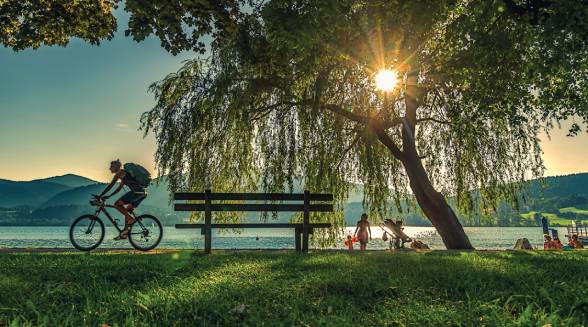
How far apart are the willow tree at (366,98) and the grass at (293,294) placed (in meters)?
5.51

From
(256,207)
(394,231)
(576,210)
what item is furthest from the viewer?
(576,210)

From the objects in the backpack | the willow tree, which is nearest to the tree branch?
the willow tree

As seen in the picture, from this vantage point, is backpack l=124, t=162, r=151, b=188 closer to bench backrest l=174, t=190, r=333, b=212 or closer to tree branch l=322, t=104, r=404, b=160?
bench backrest l=174, t=190, r=333, b=212

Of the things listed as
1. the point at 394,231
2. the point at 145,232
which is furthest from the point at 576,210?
the point at 145,232

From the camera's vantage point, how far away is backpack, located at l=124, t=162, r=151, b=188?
9.81m

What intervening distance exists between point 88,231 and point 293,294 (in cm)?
807

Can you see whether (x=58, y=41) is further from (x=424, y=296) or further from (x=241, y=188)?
(x=424, y=296)

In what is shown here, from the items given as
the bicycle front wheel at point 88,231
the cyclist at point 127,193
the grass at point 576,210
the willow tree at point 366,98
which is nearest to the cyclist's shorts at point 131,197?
the cyclist at point 127,193

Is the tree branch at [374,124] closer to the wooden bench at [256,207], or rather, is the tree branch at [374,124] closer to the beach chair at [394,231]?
the beach chair at [394,231]

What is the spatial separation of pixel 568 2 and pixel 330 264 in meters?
6.82

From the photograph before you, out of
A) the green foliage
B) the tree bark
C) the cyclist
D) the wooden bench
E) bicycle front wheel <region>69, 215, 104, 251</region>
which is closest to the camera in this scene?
the cyclist

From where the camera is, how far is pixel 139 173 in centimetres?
994

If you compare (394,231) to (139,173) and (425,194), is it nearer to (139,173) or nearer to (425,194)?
(425,194)

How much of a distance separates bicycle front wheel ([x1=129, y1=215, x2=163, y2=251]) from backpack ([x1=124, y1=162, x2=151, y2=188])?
3.35 feet
